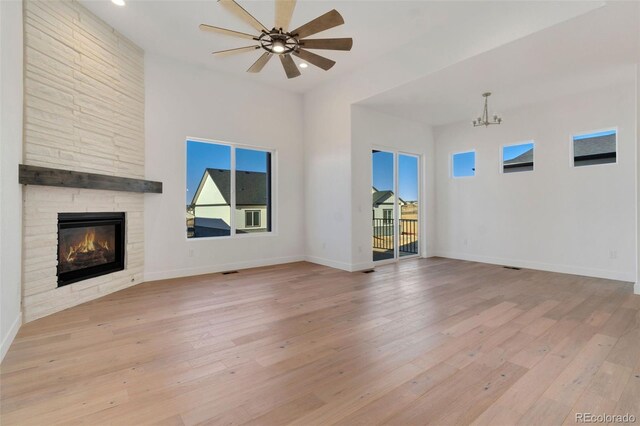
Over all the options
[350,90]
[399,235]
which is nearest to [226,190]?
[350,90]

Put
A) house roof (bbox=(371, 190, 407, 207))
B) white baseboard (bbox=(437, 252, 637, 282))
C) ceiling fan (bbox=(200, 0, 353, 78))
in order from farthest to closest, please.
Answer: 1. house roof (bbox=(371, 190, 407, 207))
2. white baseboard (bbox=(437, 252, 637, 282))
3. ceiling fan (bbox=(200, 0, 353, 78))

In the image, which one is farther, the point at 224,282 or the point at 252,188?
the point at 252,188

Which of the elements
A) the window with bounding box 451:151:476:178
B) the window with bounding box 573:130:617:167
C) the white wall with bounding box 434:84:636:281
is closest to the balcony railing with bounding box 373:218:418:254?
the white wall with bounding box 434:84:636:281

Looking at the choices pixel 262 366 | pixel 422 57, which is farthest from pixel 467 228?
pixel 262 366

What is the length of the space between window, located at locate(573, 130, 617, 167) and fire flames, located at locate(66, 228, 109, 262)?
7.70 metres

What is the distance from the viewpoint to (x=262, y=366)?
2.16 meters

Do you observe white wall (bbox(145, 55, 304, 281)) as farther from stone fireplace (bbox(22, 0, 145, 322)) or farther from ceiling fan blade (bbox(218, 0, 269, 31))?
ceiling fan blade (bbox(218, 0, 269, 31))

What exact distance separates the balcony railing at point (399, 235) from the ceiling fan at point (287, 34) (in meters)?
3.67

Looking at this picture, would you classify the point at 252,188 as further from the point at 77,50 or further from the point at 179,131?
the point at 77,50

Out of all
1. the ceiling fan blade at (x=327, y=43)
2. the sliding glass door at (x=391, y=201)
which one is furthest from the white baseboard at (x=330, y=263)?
the ceiling fan blade at (x=327, y=43)

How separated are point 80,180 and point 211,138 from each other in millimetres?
2241

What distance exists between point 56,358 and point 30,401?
1.98 feet

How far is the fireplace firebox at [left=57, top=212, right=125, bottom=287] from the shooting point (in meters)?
3.52

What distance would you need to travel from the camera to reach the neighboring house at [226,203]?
5305 mm
